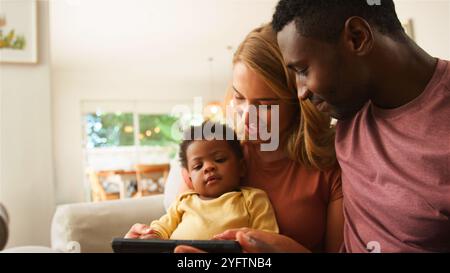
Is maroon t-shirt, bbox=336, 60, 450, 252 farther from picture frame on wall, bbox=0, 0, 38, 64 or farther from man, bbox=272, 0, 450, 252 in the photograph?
picture frame on wall, bbox=0, 0, 38, 64

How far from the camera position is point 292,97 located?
0.62 metres

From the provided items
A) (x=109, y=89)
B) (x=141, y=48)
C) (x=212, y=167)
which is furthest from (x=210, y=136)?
(x=141, y=48)

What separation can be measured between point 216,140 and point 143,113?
162mm

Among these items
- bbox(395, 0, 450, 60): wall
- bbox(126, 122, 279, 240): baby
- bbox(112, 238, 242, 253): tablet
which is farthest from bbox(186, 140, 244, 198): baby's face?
bbox(395, 0, 450, 60): wall

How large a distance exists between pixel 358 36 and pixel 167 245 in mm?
363

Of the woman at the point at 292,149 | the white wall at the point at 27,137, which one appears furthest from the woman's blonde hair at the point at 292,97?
the white wall at the point at 27,137

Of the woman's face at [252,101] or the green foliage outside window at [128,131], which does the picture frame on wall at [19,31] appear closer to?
the green foliage outside window at [128,131]

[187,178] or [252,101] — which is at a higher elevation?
[252,101]

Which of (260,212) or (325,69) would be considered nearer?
(325,69)

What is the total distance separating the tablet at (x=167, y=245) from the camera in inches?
19.7

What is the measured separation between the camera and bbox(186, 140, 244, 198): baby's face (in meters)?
0.59

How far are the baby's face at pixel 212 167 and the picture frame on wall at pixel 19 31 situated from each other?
0.43 meters

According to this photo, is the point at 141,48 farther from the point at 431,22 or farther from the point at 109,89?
the point at 431,22
